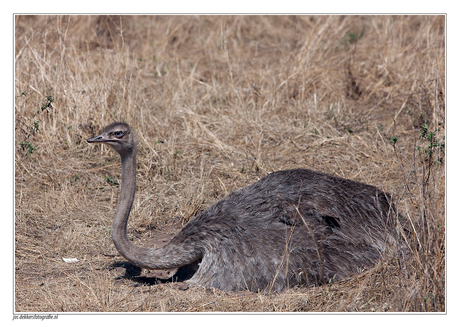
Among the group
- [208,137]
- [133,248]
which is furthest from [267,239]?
[208,137]

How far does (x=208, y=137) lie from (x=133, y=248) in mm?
2974

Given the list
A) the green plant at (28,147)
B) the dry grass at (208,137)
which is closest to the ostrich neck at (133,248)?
the dry grass at (208,137)

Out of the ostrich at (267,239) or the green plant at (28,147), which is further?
the green plant at (28,147)

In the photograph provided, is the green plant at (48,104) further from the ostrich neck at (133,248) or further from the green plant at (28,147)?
the ostrich neck at (133,248)

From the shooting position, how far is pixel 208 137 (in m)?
7.36

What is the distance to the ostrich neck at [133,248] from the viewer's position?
4570 mm

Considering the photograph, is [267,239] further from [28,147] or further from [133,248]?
[28,147]

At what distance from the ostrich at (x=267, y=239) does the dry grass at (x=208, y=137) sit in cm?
17

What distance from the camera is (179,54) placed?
9914mm

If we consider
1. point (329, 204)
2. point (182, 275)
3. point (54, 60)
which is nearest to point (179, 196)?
point (182, 275)

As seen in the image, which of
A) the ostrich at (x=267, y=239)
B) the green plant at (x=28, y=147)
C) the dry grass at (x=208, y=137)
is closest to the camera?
the dry grass at (x=208, y=137)

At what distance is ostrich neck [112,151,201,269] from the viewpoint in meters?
4.57

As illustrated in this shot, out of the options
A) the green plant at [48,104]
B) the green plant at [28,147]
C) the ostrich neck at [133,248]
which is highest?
the green plant at [48,104]

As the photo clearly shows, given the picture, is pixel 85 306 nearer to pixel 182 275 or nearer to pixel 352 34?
pixel 182 275
